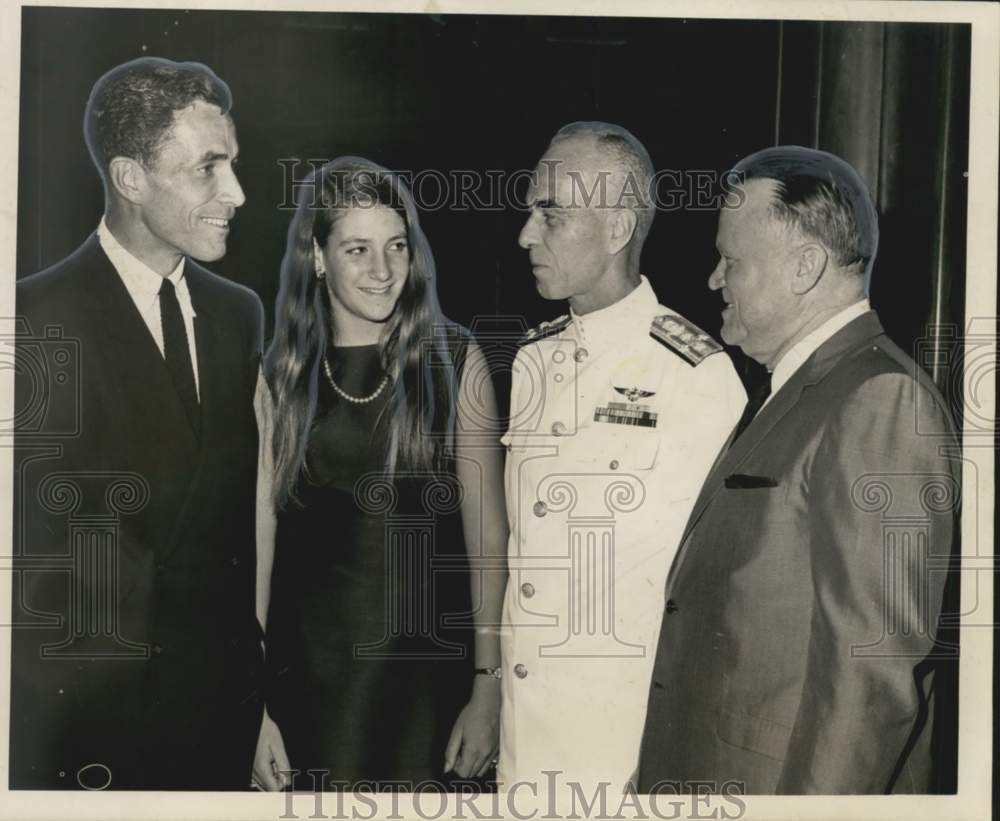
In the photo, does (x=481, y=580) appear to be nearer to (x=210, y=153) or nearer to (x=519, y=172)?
(x=519, y=172)

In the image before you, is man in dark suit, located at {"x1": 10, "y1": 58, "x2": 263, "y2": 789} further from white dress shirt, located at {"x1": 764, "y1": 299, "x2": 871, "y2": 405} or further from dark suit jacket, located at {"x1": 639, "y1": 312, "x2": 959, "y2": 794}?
white dress shirt, located at {"x1": 764, "y1": 299, "x2": 871, "y2": 405}

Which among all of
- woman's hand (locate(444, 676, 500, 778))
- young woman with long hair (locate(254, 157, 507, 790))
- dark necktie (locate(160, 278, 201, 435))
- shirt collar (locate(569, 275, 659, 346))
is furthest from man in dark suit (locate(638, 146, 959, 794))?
dark necktie (locate(160, 278, 201, 435))

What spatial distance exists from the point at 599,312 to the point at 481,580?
0.66 meters

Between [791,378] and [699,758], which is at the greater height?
[791,378]

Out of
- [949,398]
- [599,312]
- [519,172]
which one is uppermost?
[519,172]

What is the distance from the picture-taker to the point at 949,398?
2.82 m

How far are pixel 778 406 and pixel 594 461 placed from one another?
42 centimetres

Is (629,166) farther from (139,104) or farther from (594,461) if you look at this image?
(139,104)

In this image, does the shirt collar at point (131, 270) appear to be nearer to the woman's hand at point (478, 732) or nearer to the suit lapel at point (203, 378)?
the suit lapel at point (203, 378)

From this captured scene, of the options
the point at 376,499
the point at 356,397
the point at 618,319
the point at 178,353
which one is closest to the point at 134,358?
the point at 178,353

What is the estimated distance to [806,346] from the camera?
272cm

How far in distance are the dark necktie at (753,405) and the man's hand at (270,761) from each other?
4.02 ft

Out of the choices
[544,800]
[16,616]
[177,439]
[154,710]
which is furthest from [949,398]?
[16,616]

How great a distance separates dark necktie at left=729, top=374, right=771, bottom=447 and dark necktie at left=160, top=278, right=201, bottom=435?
1212 mm
